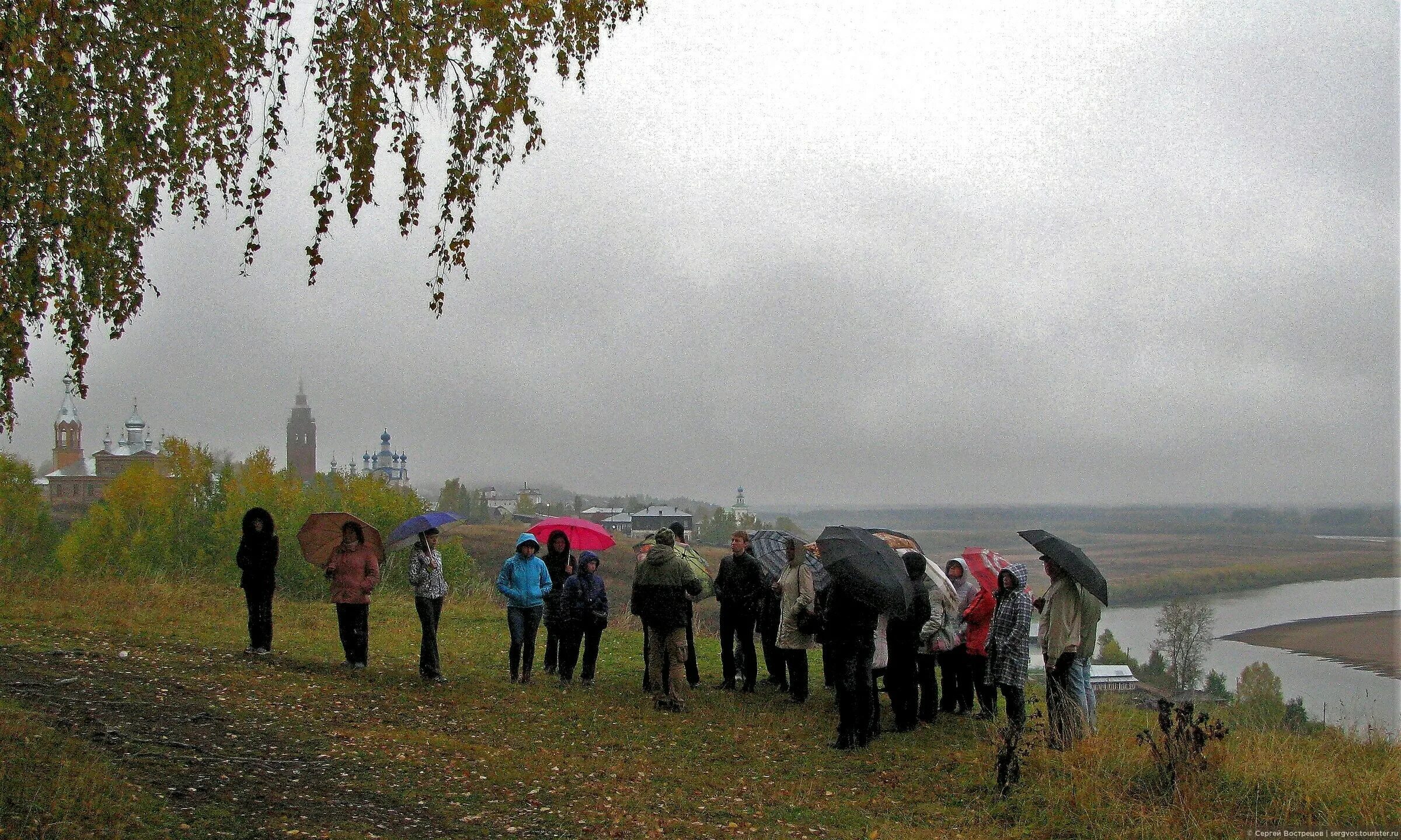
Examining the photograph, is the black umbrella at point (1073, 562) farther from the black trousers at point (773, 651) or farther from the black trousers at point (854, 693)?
the black trousers at point (773, 651)

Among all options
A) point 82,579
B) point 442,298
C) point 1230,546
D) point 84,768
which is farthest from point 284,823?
point 1230,546

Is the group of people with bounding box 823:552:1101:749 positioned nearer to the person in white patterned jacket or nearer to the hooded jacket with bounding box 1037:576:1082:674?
→ the hooded jacket with bounding box 1037:576:1082:674

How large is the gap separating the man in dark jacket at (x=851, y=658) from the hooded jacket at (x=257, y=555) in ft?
23.9

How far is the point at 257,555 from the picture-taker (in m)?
12.6

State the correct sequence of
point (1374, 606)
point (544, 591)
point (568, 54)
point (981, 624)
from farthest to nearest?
1. point (1374, 606)
2. point (544, 591)
3. point (981, 624)
4. point (568, 54)

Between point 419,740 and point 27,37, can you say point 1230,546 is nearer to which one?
point 419,740

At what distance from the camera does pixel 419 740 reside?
924cm

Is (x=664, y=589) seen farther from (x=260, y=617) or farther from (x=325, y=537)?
(x=260, y=617)

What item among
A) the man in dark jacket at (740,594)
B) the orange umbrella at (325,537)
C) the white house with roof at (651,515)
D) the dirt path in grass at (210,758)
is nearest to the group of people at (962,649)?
the man in dark jacket at (740,594)

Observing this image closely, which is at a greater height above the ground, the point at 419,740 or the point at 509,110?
the point at 509,110

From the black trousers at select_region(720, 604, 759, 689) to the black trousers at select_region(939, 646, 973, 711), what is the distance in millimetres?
2434

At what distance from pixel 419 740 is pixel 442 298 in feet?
14.3

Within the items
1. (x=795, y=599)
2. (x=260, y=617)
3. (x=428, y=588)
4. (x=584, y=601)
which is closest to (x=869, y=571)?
(x=795, y=599)

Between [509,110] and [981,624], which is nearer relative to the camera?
[509,110]
